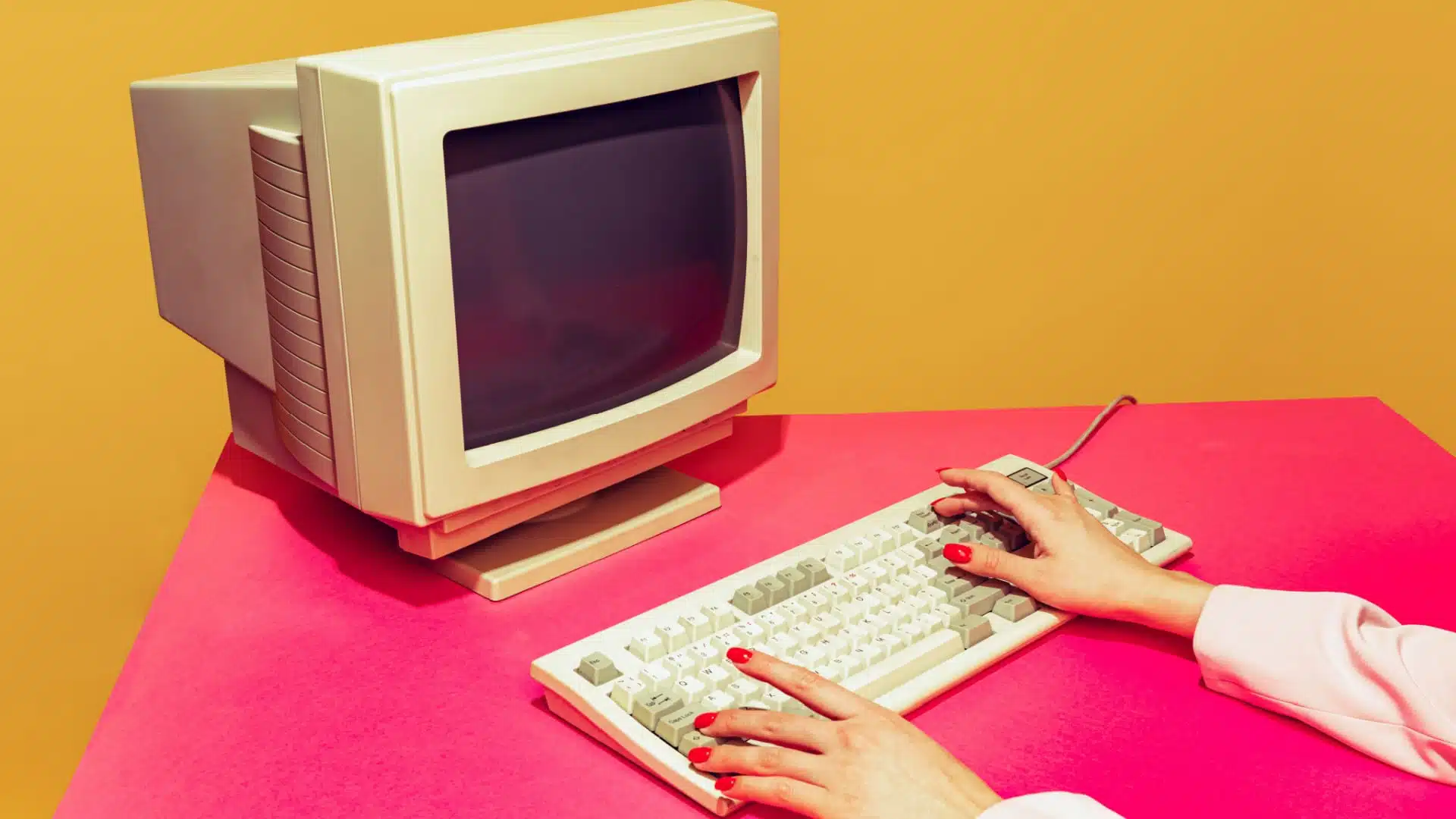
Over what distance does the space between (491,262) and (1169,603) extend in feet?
1.91

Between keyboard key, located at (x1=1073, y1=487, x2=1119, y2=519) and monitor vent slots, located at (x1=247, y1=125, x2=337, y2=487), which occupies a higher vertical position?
monitor vent slots, located at (x1=247, y1=125, x2=337, y2=487)

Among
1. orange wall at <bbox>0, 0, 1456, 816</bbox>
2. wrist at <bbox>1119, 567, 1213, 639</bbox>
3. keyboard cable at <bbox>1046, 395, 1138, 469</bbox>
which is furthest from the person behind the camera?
orange wall at <bbox>0, 0, 1456, 816</bbox>

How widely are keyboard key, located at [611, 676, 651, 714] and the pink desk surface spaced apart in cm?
4

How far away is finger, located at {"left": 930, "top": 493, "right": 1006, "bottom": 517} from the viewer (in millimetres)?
1191

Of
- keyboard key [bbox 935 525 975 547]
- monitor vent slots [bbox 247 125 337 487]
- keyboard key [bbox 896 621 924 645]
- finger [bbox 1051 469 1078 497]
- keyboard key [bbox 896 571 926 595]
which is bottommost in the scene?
keyboard key [bbox 896 621 924 645]

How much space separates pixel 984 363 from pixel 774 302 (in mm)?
844

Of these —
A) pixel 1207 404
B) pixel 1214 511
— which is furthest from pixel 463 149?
pixel 1207 404

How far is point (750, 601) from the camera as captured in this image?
3.40 ft

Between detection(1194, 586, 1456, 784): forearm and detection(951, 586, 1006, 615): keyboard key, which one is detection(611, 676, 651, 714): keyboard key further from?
detection(1194, 586, 1456, 784): forearm

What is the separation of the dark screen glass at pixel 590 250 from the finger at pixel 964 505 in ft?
0.84

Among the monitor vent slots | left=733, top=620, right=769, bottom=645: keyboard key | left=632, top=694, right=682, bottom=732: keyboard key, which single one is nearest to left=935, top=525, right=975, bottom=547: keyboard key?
left=733, top=620, right=769, bottom=645: keyboard key

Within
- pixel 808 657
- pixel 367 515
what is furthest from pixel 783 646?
pixel 367 515

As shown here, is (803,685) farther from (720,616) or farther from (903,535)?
(903,535)

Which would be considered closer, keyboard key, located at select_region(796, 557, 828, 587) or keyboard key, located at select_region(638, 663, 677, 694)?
keyboard key, located at select_region(638, 663, 677, 694)
